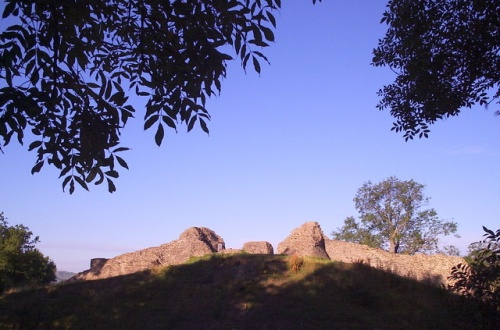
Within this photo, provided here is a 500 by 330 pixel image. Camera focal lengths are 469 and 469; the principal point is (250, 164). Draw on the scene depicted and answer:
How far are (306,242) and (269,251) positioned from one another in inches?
96.4

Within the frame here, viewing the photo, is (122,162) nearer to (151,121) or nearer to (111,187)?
(111,187)

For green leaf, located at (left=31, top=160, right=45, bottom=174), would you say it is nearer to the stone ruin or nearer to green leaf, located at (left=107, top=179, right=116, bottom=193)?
green leaf, located at (left=107, top=179, right=116, bottom=193)

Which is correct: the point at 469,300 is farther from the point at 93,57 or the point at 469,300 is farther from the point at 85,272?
the point at 85,272

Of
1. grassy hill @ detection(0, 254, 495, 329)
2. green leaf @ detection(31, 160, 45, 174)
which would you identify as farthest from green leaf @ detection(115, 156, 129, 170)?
grassy hill @ detection(0, 254, 495, 329)

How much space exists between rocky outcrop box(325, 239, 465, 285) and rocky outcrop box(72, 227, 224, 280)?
6569 mm

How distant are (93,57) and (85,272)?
2120 cm

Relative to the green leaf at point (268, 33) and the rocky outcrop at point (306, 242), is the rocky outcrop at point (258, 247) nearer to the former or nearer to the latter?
the rocky outcrop at point (306, 242)

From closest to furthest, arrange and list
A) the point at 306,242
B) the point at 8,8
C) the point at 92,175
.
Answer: the point at 8,8 < the point at 92,175 < the point at 306,242

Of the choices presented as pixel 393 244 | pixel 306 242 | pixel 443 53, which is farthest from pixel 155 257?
pixel 393 244

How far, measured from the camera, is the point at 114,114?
15.8 feet

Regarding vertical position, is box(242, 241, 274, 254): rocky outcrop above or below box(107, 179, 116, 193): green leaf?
above

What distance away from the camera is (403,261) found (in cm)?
2339

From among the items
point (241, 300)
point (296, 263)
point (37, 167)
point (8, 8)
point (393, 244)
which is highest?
point (393, 244)

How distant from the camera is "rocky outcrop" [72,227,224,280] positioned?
23.4 m
